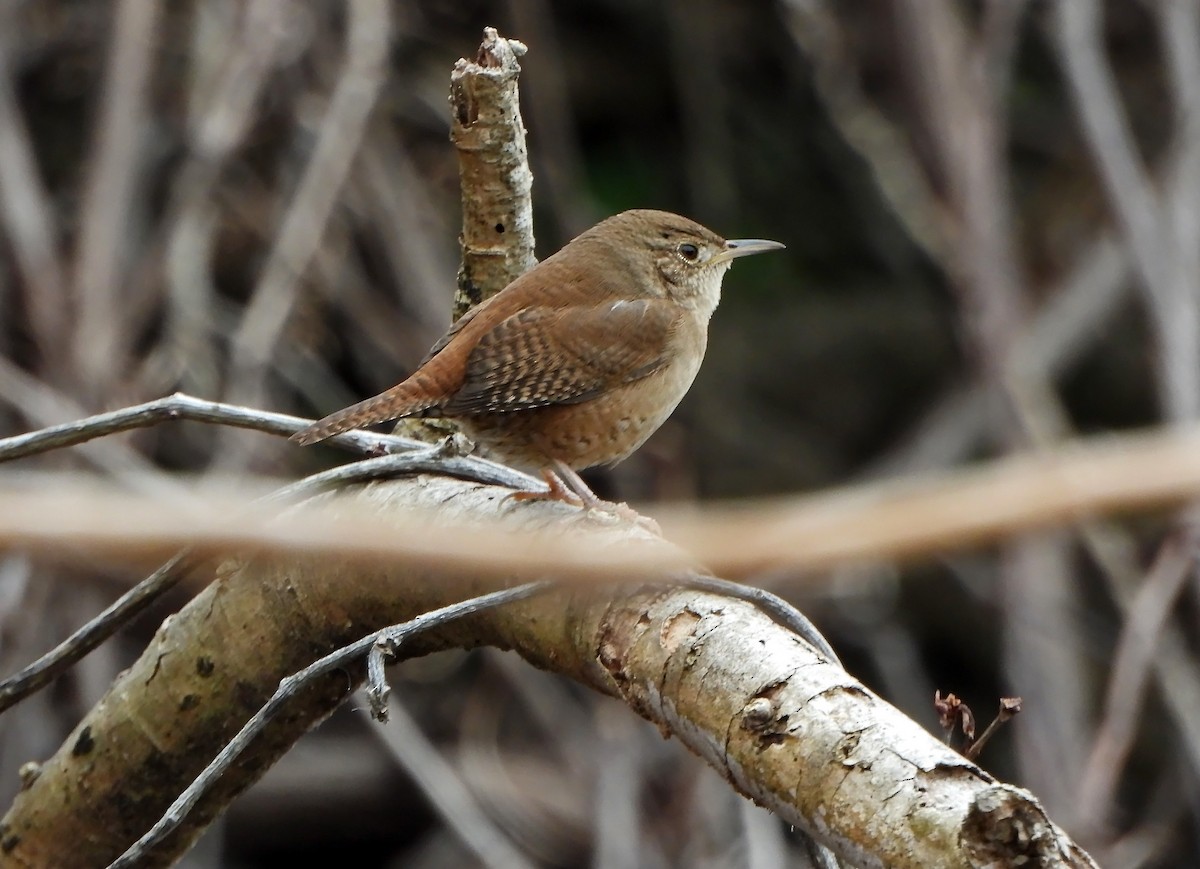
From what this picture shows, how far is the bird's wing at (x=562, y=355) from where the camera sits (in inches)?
101

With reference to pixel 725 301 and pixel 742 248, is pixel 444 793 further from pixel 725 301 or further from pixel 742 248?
pixel 725 301

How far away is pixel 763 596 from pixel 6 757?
2590mm

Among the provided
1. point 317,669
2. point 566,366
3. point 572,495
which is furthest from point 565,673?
point 566,366

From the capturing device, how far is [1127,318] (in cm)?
539

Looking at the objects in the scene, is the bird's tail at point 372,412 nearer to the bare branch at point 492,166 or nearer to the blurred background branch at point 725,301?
the bare branch at point 492,166

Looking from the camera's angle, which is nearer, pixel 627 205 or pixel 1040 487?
pixel 1040 487

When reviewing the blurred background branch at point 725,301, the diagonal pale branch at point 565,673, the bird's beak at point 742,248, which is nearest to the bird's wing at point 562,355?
the bird's beak at point 742,248

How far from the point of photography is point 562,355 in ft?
9.19

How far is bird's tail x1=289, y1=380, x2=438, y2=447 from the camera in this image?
2039 mm

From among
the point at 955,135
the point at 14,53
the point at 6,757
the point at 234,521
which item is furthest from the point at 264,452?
the point at 234,521

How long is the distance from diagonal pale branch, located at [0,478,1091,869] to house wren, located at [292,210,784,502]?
0.56 m

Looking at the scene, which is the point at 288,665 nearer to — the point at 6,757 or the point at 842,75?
the point at 6,757

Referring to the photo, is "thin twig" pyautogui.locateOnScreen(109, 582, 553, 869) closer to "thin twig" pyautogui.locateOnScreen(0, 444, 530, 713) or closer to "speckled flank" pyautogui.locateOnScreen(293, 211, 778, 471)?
"thin twig" pyautogui.locateOnScreen(0, 444, 530, 713)

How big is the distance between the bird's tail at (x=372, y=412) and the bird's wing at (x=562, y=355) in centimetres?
6
